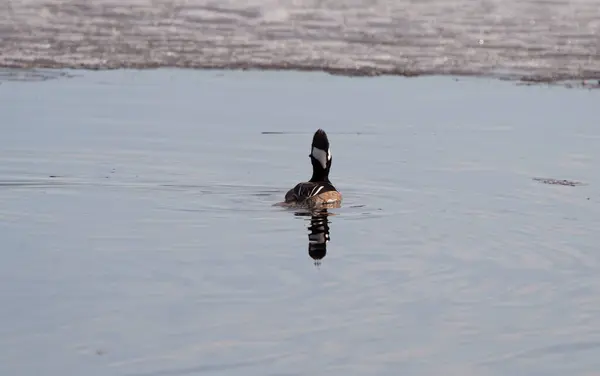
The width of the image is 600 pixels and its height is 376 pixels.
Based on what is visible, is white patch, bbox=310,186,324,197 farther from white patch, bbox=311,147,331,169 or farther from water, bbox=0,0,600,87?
water, bbox=0,0,600,87

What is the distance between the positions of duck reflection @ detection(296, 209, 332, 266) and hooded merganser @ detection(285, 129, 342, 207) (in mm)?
144

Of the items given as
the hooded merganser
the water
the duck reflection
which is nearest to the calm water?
the duck reflection

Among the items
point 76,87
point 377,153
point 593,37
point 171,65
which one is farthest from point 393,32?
point 377,153

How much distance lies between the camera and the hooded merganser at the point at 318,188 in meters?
13.0

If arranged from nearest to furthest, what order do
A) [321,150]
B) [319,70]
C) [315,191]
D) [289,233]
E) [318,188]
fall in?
[289,233] < [315,191] < [318,188] < [321,150] < [319,70]

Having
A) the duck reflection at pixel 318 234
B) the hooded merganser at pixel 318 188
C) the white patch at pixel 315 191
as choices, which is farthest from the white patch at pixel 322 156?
the duck reflection at pixel 318 234

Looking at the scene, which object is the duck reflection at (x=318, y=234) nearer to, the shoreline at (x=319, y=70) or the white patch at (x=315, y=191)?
the white patch at (x=315, y=191)

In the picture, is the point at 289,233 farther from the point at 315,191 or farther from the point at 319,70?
the point at 319,70

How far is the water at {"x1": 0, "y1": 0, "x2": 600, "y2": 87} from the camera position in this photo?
2331cm

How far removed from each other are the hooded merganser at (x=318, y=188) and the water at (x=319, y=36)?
8.71 m

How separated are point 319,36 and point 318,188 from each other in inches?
526

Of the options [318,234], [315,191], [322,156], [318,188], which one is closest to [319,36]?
[322,156]

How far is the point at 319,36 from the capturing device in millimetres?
26172

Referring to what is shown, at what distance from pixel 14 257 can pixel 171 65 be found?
13.2 metres
